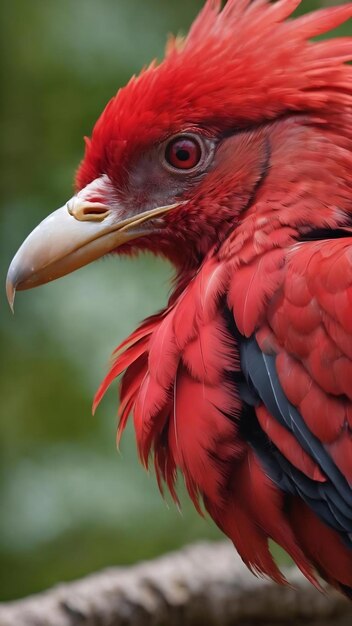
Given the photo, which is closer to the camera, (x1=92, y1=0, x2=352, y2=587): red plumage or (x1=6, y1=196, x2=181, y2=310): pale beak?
(x1=92, y1=0, x2=352, y2=587): red plumage

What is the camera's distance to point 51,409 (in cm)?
446

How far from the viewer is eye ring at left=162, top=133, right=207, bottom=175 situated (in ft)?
8.68

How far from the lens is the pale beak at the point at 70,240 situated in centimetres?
263

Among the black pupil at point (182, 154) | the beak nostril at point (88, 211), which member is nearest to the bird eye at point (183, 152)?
the black pupil at point (182, 154)

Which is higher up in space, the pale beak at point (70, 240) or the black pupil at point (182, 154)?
the black pupil at point (182, 154)

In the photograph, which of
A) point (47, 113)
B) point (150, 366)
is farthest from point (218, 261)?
point (47, 113)

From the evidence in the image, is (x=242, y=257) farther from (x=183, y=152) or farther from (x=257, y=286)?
(x=183, y=152)

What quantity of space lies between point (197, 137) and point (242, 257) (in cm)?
34

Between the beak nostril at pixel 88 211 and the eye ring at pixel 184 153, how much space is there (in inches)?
7.3

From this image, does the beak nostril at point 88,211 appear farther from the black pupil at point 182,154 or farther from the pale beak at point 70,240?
the black pupil at point 182,154

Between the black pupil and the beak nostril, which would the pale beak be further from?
the black pupil

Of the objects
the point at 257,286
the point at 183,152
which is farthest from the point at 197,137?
the point at 257,286

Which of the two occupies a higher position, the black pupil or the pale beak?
the black pupil

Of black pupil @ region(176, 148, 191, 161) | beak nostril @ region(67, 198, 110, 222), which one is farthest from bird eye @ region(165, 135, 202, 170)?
beak nostril @ region(67, 198, 110, 222)
